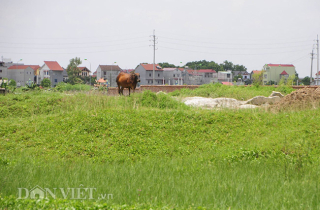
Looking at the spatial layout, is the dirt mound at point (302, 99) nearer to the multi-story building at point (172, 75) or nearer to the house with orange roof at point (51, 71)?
the house with orange roof at point (51, 71)

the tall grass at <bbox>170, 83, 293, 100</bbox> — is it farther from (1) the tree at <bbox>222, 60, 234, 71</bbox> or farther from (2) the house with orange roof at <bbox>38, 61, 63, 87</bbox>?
(1) the tree at <bbox>222, 60, 234, 71</bbox>

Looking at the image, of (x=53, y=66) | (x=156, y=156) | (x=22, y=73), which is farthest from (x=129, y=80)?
(x=53, y=66)

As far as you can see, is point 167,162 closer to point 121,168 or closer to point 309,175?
point 121,168

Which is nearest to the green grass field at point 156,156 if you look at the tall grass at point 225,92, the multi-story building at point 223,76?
the tall grass at point 225,92

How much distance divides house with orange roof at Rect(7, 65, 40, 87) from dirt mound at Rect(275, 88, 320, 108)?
55.3 meters

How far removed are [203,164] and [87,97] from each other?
7.25 metres

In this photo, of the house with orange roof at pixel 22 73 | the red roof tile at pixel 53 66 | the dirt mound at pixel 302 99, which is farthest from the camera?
the red roof tile at pixel 53 66

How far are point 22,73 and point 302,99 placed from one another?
190ft

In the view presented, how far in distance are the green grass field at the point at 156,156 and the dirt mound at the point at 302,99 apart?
1335 mm

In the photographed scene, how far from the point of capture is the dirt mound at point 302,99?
38.6 ft

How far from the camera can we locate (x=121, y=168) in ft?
20.7

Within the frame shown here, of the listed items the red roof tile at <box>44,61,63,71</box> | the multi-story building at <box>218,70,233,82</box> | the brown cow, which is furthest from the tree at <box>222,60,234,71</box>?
the brown cow

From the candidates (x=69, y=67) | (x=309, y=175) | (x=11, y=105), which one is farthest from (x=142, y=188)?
(x=69, y=67)

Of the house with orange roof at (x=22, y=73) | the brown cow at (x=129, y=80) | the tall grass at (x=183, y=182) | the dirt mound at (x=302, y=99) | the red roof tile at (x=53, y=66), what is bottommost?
the tall grass at (x=183, y=182)
